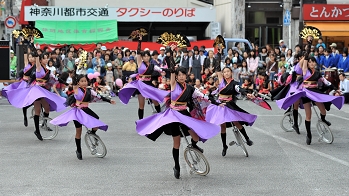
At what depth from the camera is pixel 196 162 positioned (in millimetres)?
10664

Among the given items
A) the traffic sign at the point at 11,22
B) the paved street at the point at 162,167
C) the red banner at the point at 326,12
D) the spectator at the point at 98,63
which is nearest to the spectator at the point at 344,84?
the paved street at the point at 162,167

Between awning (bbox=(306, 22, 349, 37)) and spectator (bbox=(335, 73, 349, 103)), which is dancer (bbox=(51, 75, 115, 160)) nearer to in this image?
spectator (bbox=(335, 73, 349, 103))

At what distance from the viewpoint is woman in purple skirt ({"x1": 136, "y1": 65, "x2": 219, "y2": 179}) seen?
34.2 ft

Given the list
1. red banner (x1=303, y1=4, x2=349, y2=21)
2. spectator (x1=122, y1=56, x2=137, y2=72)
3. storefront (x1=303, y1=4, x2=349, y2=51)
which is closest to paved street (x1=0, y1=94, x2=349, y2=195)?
spectator (x1=122, y1=56, x2=137, y2=72)

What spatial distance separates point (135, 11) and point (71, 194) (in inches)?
1092

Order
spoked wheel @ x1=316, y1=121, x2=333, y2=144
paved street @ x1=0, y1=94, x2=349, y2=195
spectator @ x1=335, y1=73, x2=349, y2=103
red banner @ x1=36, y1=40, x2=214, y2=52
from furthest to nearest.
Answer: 1. red banner @ x1=36, y1=40, x2=214, y2=52
2. spectator @ x1=335, y1=73, x2=349, y2=103
3. spoked wheel @ x1=316, y1=121, x2=333, y2=144
4. paved street @ x1=0, y1=94, x2=349, y2=195

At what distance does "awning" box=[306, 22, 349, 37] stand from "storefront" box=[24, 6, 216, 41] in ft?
19.1

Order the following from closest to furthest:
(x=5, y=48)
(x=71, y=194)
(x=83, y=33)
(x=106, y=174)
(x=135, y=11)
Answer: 1. (x=71, y=194)
2. (x=106, y=174)
3. (x=5, y=48)
4. (x=83, y=33)
5. (x=135, y=11)

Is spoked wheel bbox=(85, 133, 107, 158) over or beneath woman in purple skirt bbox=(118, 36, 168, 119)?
beneath

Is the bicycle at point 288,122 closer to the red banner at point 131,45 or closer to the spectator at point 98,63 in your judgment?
the spectator at point 98,63

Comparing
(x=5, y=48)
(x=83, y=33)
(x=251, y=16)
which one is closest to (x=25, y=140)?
(x=5, y=48)

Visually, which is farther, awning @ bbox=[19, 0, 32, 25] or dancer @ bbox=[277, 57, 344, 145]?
awning @ bbox=[19, 0, 32, 25]

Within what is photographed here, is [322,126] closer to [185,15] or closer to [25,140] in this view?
[25,140]

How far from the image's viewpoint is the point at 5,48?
992 inches
